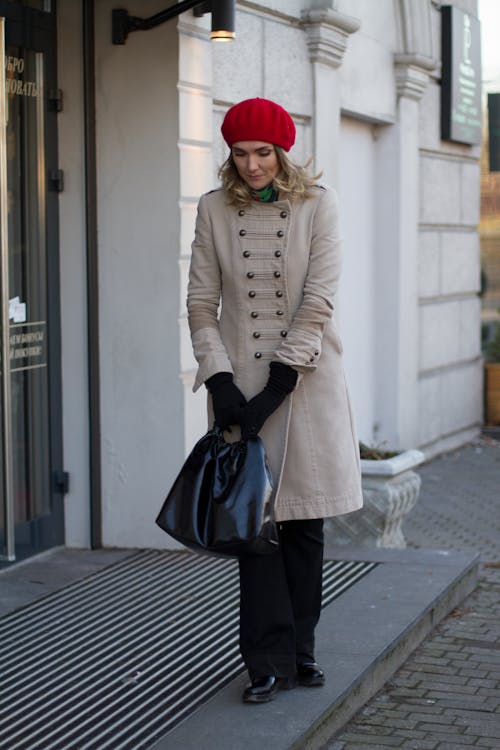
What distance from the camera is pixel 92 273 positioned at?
6590 millimetres

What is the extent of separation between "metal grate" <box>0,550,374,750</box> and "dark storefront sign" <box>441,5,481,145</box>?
19.6 feet

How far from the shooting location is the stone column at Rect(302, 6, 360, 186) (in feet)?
27.6

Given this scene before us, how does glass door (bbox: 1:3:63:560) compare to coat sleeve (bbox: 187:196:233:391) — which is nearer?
coat sleeve (bbox: 187:196:233:391)

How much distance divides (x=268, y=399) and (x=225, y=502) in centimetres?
35

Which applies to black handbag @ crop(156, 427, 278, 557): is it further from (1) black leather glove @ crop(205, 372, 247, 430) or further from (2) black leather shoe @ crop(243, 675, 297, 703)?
(2) black leather shoe @ crop(243, 675, 297, 703)

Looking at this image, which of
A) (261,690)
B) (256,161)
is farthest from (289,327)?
(261,690)

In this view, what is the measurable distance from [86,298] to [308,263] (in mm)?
2553

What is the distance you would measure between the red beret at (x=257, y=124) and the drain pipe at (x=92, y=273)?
2.53 meters

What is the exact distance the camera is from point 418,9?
10.5 m

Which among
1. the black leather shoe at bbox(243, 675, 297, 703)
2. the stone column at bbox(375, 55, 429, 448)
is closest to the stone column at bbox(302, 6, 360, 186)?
the stone column at bbox(375, 55, 429, 448)

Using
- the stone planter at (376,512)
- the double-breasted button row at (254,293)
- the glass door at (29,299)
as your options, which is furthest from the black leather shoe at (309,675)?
the stone planter at (376,512)

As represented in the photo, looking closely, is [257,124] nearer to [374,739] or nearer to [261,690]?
[261,690]


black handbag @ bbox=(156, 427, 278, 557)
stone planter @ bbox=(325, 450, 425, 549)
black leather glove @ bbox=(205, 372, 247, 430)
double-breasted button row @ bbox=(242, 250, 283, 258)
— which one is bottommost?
stone planter @ bbox=(325, 450, 425, 549)

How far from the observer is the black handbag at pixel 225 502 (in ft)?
13.1
